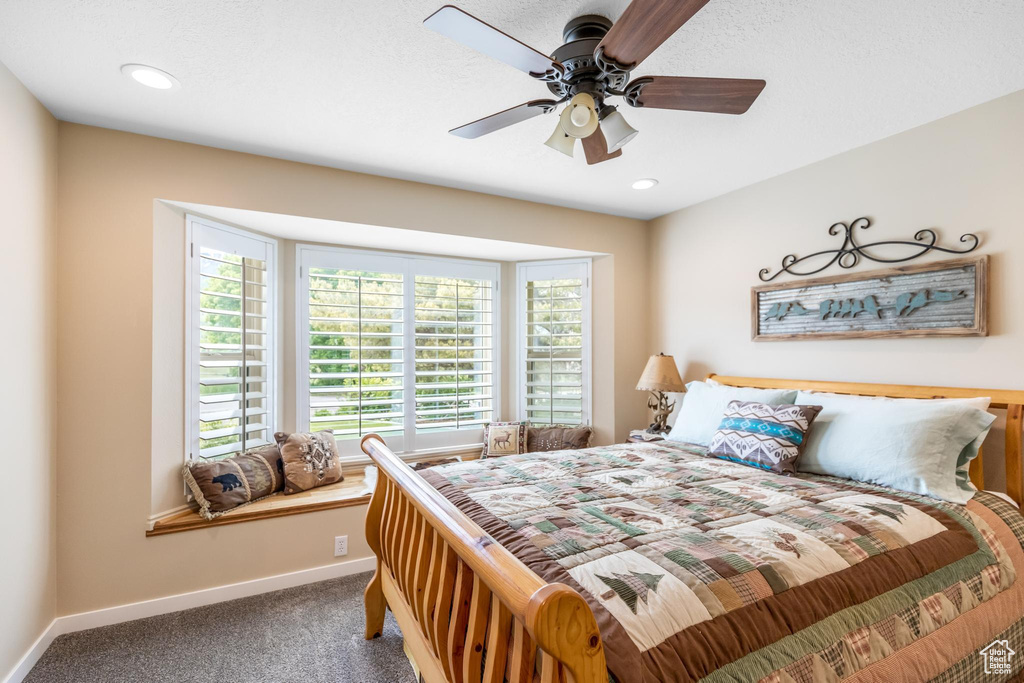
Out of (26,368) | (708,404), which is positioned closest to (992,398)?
(708,404)

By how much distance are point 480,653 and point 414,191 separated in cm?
281

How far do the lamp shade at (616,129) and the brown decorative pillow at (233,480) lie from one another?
2717 mm

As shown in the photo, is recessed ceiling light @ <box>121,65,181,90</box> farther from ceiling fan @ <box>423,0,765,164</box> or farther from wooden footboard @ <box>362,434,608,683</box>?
wooden footboard @ <box>362,434,608,683</box>

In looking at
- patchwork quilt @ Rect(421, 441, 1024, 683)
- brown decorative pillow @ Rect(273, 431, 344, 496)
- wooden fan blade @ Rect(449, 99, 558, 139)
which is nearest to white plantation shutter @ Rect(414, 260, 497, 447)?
brown decorative pillow @ Rect(273, 431, 344, 496)

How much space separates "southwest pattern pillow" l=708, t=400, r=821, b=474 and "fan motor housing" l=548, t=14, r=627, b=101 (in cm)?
176

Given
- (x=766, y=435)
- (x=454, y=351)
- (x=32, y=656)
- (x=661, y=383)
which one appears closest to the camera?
(x=32, y=656)

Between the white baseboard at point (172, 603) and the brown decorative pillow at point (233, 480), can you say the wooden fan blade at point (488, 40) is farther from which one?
the white baseboard at point (172, 603)

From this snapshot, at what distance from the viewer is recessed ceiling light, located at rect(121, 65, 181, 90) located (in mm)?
1940

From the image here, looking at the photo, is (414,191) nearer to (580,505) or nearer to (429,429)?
(429,429)

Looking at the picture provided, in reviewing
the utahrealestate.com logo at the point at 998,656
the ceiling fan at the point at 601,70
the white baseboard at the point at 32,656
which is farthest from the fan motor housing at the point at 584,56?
the white baseboard at the point at 32,656

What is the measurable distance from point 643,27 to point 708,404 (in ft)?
7.31

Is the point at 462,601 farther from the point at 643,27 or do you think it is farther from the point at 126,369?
the point at 126,369

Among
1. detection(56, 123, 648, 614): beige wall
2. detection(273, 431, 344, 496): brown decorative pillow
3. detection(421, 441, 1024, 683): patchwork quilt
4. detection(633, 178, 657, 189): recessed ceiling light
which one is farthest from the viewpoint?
detection(633, 178, 657, 189): recessed ceiling light

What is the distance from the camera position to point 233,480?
2787 millimetres
